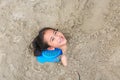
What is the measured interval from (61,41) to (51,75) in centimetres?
30

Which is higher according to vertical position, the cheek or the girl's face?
the girl's face

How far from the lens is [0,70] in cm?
295

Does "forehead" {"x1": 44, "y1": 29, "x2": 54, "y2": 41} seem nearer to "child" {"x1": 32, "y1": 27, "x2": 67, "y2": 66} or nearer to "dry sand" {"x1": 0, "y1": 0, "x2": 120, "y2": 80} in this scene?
"child" {"x1": 32, "y1": 27, "x2": 67, "y2": 66}

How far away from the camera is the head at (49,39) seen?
2734 mm

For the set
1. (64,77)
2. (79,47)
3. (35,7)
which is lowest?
(64,77)

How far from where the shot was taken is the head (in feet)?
8.97

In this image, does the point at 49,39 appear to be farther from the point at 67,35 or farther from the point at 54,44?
the point at 67,35

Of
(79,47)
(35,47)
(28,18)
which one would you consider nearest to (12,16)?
(28,18)

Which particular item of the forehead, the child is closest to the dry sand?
the child

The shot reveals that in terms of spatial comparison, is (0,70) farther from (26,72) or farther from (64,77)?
(64,77)

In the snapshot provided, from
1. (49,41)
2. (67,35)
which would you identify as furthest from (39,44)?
(67,35)

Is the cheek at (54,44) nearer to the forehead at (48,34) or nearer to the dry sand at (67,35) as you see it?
the forehead at (48,34)

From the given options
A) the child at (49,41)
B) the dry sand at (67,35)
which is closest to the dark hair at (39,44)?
the child at (49,41)

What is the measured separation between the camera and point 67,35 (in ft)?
9.57
